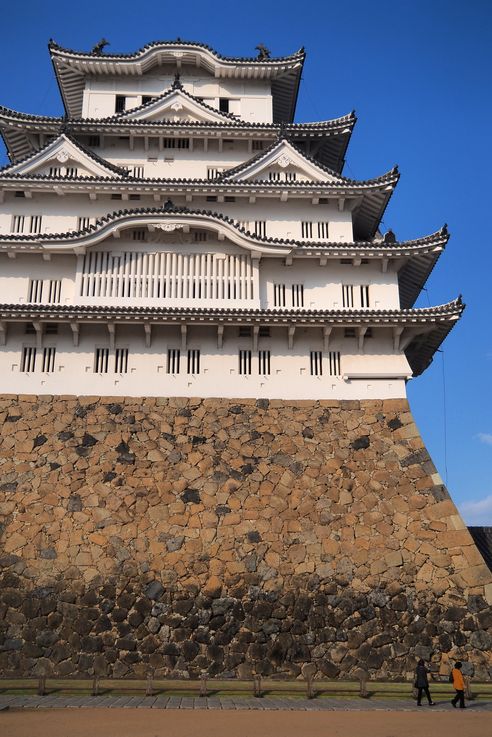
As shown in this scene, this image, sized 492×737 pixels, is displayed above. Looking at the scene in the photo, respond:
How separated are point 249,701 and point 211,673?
9.36ft

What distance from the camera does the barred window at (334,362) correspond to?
1977 centimetres

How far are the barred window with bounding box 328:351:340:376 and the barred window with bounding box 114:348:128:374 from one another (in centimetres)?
623

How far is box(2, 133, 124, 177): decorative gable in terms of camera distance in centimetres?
2242

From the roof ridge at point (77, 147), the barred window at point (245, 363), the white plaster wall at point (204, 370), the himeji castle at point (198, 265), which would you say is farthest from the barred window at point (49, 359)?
the roof ridge at point (77, 147)

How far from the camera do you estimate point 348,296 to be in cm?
2116

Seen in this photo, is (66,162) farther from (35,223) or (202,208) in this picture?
(202,208)

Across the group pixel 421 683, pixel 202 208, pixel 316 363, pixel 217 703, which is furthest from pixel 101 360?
pixel 421 683

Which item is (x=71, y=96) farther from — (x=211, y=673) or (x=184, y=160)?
(x=211, y=673)

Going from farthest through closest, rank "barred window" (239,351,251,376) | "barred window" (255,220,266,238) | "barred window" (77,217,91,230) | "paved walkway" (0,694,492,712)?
1. "barred window" (255,220,266,238)
2. "barred window" (77,217,91,230)
3. "barred window" (239,351,251,376)
4. "paved walkway" (0,694,492,712)

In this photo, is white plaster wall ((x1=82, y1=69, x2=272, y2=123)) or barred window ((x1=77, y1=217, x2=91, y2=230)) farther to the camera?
white plaster wall ((x1=82, y1=69, x2=272, y2=123))

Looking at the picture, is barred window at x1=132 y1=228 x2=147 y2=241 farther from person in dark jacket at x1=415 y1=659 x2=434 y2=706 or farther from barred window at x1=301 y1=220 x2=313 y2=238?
person in dark jacket at x1=415 y1=659 x2=434 y2=706

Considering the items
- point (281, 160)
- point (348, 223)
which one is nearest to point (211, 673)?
point (348, 223)

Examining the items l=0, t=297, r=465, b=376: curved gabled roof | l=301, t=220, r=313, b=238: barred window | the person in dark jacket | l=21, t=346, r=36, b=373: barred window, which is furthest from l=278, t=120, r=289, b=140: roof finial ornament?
the person in dark jacket

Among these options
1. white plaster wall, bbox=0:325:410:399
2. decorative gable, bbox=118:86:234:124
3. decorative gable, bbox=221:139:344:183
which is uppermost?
decorative gable, bbox=118:86:234:124
